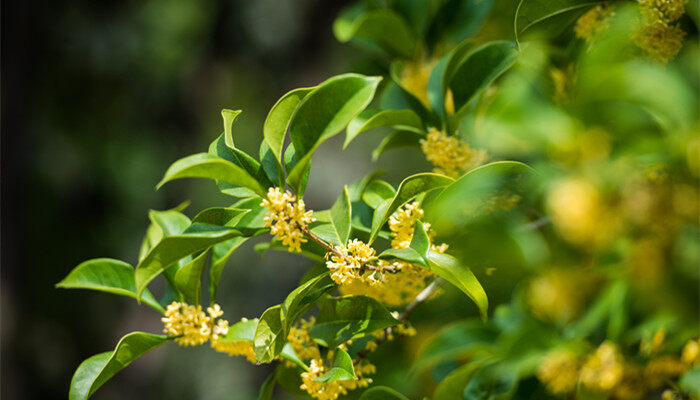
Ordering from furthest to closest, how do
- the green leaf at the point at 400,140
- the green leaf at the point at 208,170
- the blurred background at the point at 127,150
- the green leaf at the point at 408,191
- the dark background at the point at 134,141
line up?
the dark background at the point at 134,141
the blurred background at the point at 127,150
the green leaf at the point at 400,140
the green leaf at the point at 408,191
the green leaf at the point at 208,170

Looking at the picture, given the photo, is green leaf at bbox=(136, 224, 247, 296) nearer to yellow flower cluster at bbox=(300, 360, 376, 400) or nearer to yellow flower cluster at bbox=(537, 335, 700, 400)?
yellow flower cluster at bbox=(300, 360, 376, 400)

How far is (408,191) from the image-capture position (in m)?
0.62

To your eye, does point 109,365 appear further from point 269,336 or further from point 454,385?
point 454,385

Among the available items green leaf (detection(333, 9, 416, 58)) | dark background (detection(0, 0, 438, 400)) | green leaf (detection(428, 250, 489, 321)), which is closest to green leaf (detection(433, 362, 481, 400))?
green leaf (detection(428, 250, 489, 321))

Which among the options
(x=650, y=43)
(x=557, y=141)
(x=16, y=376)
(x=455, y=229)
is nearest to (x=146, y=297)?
(x=455, y=229)

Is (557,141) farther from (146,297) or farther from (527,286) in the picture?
(146,297)

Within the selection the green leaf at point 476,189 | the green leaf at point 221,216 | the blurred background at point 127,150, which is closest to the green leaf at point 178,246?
the green leaf at point 221,216

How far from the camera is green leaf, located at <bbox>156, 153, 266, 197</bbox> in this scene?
50cm

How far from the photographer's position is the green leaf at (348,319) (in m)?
0.66

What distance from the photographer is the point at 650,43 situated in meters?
0.65

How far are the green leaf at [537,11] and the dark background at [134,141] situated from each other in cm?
250

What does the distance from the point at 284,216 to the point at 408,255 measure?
14cm

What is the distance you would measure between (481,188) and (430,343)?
494mm

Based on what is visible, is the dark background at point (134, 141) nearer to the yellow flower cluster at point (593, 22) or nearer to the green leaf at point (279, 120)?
the yellow flower cluster at point (593, 22)
